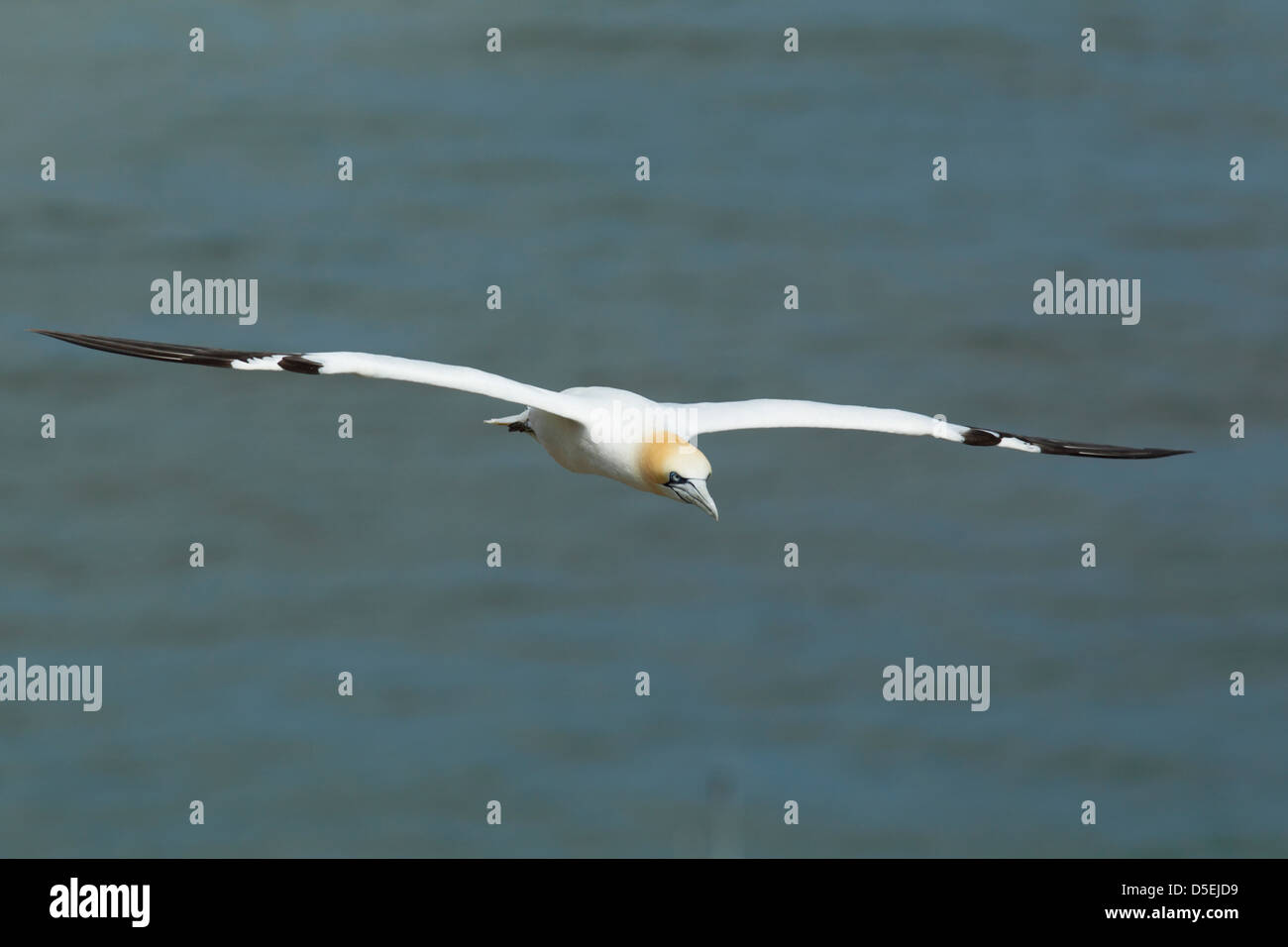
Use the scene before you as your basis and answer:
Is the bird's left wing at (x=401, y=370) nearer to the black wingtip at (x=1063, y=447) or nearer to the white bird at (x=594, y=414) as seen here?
the white bird at (x=594, y=414)

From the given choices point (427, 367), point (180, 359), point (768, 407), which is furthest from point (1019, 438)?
point (180, 359)

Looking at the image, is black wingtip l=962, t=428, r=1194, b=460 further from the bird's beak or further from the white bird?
the bird's beak

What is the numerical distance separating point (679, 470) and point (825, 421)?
274 centimetres

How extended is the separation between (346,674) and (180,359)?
2247 cm

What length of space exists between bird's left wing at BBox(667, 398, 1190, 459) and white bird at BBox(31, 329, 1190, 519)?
0.05 feet

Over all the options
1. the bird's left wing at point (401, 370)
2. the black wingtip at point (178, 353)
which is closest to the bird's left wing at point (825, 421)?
the bird's left wing at point (401, 370)

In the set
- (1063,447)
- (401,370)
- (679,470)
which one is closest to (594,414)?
(679,470)

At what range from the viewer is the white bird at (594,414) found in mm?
21891

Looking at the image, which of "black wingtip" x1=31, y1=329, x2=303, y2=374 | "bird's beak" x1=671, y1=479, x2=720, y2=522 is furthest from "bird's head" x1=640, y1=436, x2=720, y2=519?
"black wingtip" x1=31, y1=329, x2=303, y2=374

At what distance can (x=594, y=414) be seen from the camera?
22.3m

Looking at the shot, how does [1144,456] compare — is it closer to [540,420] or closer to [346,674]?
[540,420]

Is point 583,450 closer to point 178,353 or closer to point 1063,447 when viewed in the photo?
point 178,353

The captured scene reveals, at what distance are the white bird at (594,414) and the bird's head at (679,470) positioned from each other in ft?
0.03

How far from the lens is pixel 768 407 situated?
23719mm
